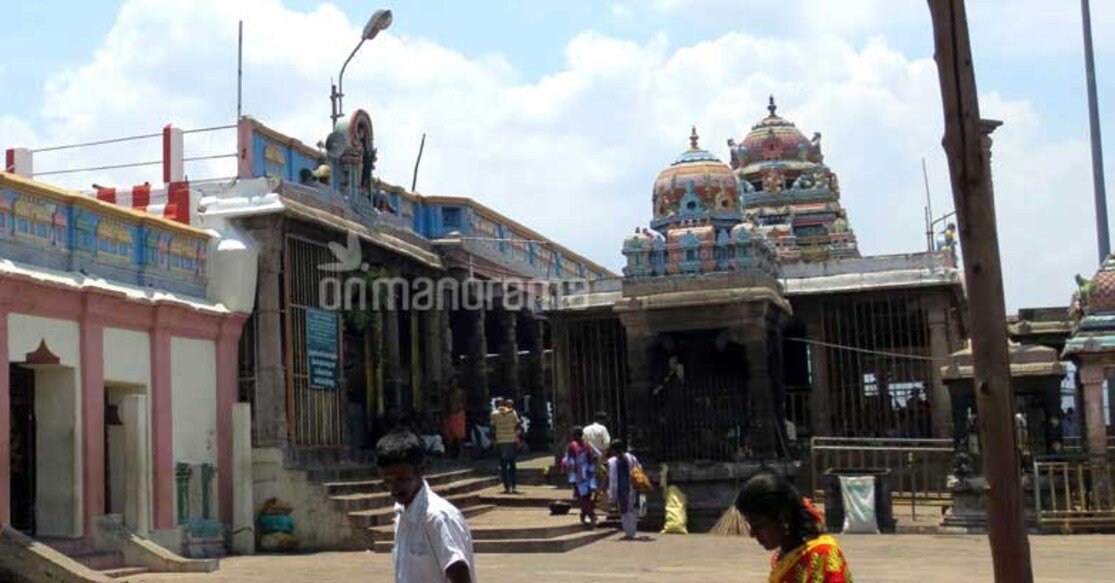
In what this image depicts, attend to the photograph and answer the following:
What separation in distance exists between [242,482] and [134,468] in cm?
215

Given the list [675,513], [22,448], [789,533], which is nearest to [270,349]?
[22,448]

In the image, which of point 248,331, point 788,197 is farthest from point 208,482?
point 788,197

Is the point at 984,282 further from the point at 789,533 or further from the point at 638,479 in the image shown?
the point at 638,479

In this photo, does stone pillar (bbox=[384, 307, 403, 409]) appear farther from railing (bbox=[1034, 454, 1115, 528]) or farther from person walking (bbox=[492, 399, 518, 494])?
railing (bbox=[1034, 454, 1115, 528])

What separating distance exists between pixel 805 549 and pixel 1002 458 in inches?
42.6

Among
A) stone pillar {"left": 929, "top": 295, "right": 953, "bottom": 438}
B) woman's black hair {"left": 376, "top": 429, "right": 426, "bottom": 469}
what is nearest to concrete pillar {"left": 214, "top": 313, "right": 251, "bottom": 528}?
stone pillar {"left": 929, "top": 295, "right": 953, "bottom": 438}

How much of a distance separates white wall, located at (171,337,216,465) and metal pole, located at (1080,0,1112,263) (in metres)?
20.8

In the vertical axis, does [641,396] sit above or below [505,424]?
above

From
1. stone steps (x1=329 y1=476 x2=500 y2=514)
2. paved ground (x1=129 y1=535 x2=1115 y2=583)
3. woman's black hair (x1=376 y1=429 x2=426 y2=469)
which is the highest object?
woman's black hair (x1=376 y1=429 x2=426 y2=469)

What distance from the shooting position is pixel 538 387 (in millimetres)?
31250

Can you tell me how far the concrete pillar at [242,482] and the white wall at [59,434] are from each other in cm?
305

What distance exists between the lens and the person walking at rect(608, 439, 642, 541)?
1884 cm

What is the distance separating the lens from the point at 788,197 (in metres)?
34.8

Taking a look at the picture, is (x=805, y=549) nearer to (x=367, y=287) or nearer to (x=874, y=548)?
(x=874, y=548)
